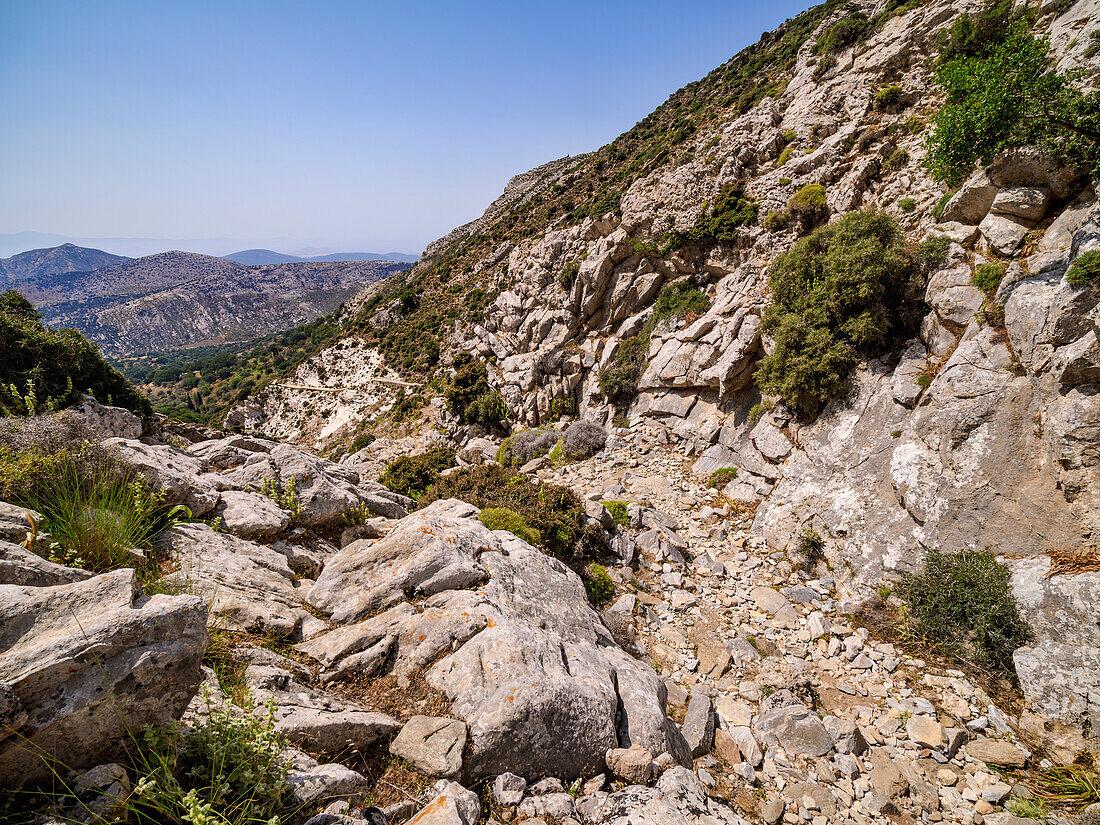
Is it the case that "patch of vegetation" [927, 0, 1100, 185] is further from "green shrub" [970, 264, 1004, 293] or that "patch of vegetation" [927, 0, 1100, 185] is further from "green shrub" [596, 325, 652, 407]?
"green shrub" [596, 325, 652, 407]

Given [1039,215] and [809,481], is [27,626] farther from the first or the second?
[1039,215]

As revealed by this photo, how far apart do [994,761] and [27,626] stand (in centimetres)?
1258

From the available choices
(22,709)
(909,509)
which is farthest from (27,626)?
(909,509)

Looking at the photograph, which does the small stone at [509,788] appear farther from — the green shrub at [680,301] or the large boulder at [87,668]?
the green shrub at [680,301]

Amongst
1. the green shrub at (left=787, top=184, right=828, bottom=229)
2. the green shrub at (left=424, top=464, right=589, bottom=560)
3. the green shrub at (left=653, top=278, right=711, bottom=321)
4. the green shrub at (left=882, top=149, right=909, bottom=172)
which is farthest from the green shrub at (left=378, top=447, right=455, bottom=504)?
the green shrub at (left=882, top=149, right=909, bottom=172)

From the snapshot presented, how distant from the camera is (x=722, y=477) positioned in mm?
15039

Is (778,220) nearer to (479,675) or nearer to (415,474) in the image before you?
(415,474)

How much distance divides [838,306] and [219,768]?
16440 mm

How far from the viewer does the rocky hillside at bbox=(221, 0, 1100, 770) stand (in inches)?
341

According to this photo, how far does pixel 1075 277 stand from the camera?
8383 millimetres

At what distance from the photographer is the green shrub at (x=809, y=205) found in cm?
1759

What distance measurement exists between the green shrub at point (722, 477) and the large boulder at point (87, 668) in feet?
47.8

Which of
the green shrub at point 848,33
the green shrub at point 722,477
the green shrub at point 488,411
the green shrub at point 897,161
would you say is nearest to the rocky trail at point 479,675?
the green shrub at point 722,477

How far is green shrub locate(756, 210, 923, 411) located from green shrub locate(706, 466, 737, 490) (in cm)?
317
